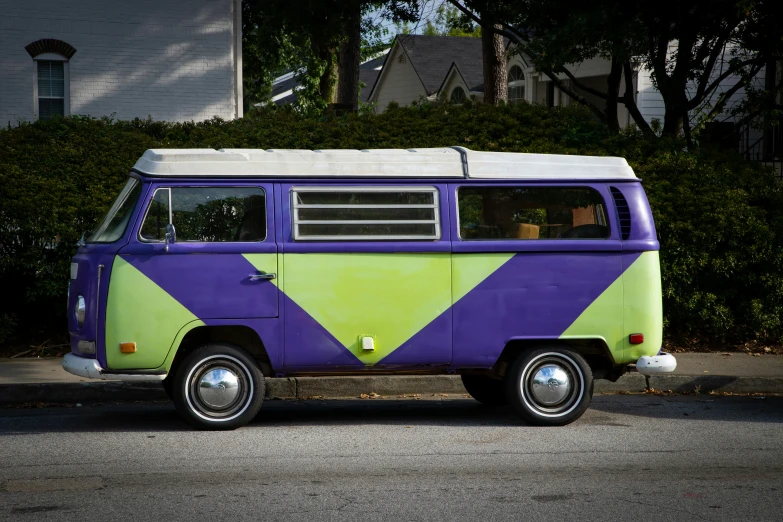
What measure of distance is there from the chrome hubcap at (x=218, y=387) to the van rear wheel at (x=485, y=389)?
2365 millimetres

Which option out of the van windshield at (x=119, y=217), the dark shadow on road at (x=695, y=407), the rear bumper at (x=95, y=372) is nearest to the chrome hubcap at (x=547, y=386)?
the dark shadow on road at (x=695, y=407)

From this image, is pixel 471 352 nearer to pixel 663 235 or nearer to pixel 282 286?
pixel 282 286

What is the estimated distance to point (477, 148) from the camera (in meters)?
13.0

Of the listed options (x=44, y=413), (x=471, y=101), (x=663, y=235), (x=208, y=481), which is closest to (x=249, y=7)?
(x=471, y=101)

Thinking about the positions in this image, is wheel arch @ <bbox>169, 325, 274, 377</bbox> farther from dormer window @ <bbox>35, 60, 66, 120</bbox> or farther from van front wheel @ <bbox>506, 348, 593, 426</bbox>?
dormer window @ <bbox>35, 60, 66, 120</bbox>

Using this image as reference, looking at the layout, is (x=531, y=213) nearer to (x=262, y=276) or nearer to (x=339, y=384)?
(x=262, y=276)

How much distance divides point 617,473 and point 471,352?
5.90ft

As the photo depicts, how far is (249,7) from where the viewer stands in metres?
29.5

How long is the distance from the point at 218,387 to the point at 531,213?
2.90 m

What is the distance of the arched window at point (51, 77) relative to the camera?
19.8 m

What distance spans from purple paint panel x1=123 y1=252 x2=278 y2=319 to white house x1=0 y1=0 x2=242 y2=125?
13.5 metres

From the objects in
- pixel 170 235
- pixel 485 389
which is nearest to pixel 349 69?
pixel 485 389

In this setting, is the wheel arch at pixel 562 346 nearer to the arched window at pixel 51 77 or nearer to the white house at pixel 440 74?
the arched window at pixel 51 77

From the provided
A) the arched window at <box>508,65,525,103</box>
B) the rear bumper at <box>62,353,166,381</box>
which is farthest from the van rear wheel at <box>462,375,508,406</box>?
the arched window at <box>508,65,525,103</box>
